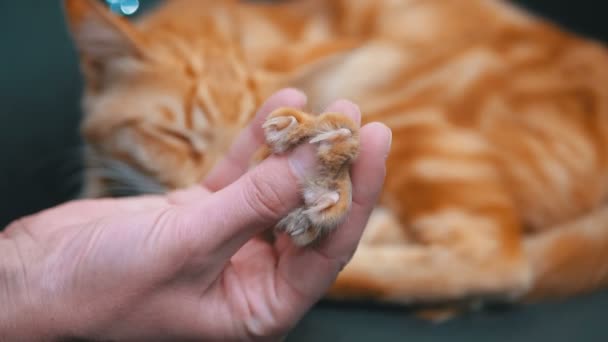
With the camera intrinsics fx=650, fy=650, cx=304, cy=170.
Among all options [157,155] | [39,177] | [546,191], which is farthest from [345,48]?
[39,177]

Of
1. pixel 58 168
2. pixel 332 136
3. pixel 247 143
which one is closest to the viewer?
pixel 332 136

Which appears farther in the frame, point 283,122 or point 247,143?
point 247,143

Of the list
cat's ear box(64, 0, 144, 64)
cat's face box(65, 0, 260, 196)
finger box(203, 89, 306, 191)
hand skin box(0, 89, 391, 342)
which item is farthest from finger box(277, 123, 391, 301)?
cat's ear box(64, 0, 144, 64)

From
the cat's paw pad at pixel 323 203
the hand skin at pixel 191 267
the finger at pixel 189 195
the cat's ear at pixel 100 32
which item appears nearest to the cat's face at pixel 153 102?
the cat's ear at pixel 100 32

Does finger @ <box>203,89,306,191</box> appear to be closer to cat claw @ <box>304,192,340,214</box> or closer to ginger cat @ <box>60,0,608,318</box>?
cat claw @ <box>304,192,340,214</box>

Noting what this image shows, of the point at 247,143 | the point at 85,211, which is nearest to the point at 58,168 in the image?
the point at 85,211

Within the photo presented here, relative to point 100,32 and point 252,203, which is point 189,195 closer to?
point 252,203

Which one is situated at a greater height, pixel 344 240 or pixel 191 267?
pixel 344 240
